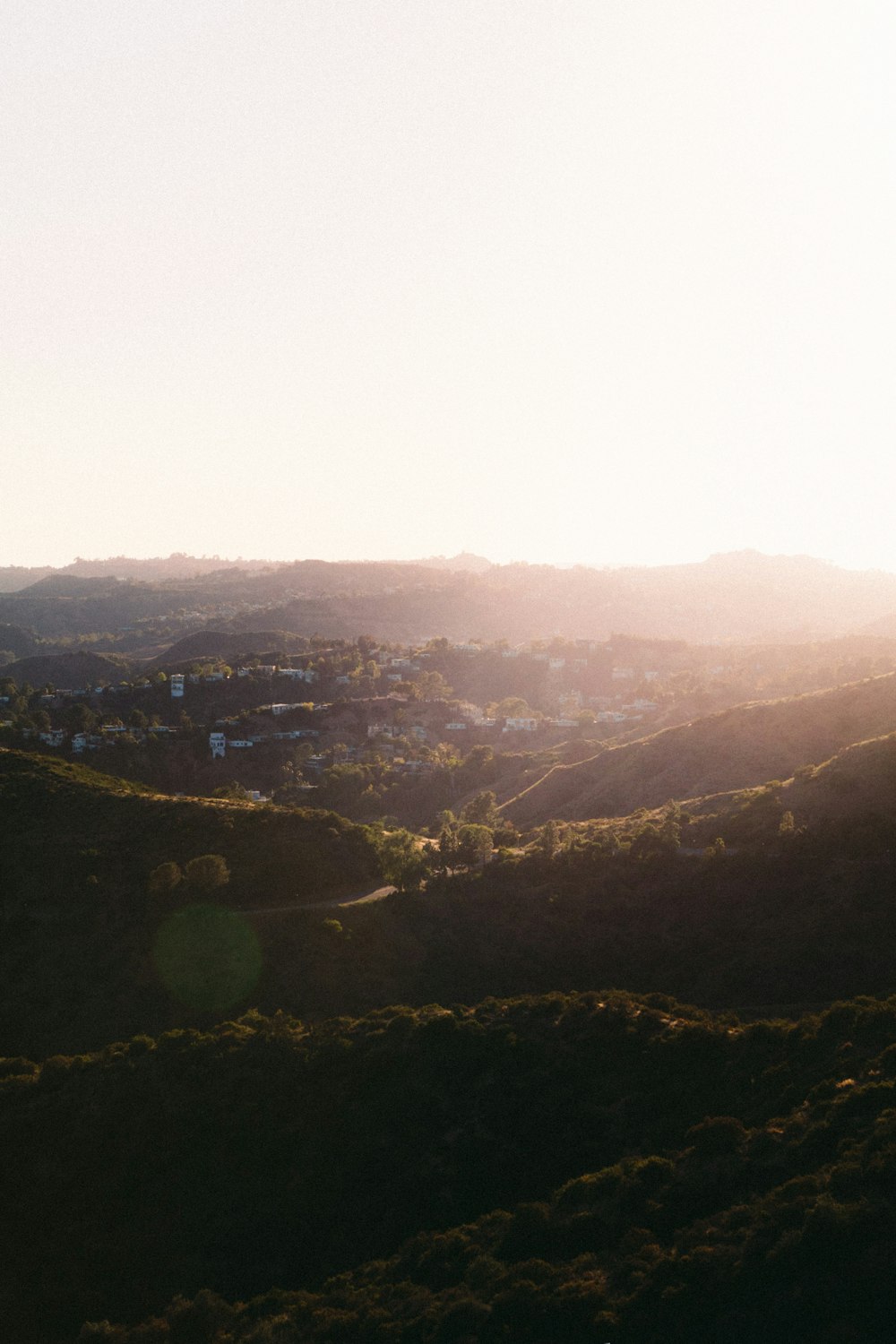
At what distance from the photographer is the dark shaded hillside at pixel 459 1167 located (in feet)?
63.1

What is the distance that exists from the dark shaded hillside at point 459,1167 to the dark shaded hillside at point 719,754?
36.6 m

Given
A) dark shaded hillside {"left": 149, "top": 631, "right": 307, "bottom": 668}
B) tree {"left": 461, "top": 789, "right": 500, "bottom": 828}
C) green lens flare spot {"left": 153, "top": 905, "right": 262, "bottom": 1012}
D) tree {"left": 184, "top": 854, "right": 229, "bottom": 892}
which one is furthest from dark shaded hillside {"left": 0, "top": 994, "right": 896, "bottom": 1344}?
dark shaded hillside {"left": 149, "top": 631, "right": 307, "bottom": 668}

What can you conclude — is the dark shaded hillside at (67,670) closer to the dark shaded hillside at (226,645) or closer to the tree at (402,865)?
A: the dark shaded hillside at (226,645)

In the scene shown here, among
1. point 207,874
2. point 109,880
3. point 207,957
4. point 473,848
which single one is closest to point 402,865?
point 473,848

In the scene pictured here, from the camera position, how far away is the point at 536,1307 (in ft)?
61.8

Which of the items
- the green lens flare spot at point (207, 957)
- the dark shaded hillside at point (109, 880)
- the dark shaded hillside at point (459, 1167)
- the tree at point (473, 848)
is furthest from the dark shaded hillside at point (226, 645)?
the dark shaded hillside at point (459, 1167)

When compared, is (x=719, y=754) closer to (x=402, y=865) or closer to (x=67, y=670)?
(x=402, y=865)

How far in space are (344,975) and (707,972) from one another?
14777mm

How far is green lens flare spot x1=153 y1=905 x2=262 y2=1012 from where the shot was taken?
42.8 m

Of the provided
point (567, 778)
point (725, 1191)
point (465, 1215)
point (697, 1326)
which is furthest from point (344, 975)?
point (567, 778)

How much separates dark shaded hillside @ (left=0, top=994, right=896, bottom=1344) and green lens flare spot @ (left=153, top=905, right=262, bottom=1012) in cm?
778

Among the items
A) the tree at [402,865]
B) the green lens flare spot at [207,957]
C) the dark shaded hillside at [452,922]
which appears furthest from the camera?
the tree at [402,865]

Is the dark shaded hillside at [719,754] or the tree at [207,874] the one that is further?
the dark shaded hillside at [719,754]

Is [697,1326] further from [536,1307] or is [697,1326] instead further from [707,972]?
[707,972]
